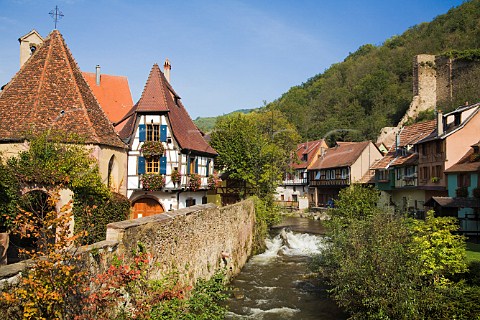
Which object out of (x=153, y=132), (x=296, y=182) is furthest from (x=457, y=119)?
(x=296, y=182)

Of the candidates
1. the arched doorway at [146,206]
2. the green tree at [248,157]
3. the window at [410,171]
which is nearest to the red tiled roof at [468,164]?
the window at [410,171]

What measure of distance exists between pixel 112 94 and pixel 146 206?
12.3 meters

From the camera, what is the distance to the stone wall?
8219 mm

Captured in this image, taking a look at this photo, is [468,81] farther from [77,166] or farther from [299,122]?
[77,166]

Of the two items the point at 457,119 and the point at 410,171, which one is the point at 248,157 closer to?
the point at 410,171

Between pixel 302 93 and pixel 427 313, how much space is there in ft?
352

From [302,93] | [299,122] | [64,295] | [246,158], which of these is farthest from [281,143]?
[302,93]

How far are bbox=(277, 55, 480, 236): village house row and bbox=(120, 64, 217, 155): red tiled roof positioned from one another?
1031cm

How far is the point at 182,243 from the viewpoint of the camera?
42.9 ft

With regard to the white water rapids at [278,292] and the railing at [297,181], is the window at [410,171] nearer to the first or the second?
the white water rapids at [278,292]

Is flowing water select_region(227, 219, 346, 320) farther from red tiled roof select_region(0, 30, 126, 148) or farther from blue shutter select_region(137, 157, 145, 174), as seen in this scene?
red tiled roof select_region(0, 30, 126, 148)

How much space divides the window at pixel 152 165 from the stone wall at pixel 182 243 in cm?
648

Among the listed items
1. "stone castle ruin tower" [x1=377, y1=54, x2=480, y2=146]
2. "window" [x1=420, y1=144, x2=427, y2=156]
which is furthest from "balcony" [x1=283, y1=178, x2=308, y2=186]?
"window" [x1=420, y1=144, x2=427, y2=156]

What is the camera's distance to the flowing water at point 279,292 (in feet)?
49.9
